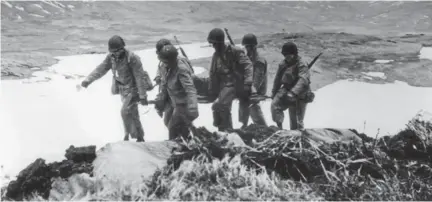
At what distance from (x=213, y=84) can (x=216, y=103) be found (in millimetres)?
272

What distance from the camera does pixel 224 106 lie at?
19.2 ft

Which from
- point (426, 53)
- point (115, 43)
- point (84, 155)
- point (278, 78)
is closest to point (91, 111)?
point (115, 43)

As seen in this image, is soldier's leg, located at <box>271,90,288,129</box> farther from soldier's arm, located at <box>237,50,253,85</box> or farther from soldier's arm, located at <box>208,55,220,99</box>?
soldier's arm, located at <box>208,55,220,99</box>

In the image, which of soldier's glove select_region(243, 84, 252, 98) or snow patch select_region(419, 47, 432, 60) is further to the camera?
snow patch select_region(419, 47, 432, 60)

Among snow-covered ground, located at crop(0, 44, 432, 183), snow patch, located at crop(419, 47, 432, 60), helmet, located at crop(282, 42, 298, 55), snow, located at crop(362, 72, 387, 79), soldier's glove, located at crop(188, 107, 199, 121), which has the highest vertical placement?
helmet, located at crop(282, 42, 298, 55)

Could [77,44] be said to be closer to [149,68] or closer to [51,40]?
[51,40]

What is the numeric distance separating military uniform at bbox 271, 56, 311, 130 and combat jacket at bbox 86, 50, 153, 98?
173 cm

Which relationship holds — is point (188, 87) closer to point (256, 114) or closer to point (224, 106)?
point (224, 106)

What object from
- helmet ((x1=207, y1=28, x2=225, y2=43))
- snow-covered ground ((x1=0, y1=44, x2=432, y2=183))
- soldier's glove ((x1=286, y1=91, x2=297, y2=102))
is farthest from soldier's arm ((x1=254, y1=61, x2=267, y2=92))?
snow-covered ground ((x1=0, y1=44, x2=432, y2=183))

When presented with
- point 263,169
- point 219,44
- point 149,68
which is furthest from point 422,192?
point 149,68

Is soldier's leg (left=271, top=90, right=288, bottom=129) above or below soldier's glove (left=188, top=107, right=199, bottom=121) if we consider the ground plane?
below

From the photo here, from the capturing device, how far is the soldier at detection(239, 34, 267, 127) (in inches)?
248

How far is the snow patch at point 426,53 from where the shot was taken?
11173 mm

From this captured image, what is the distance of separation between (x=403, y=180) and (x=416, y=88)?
6403 mm
